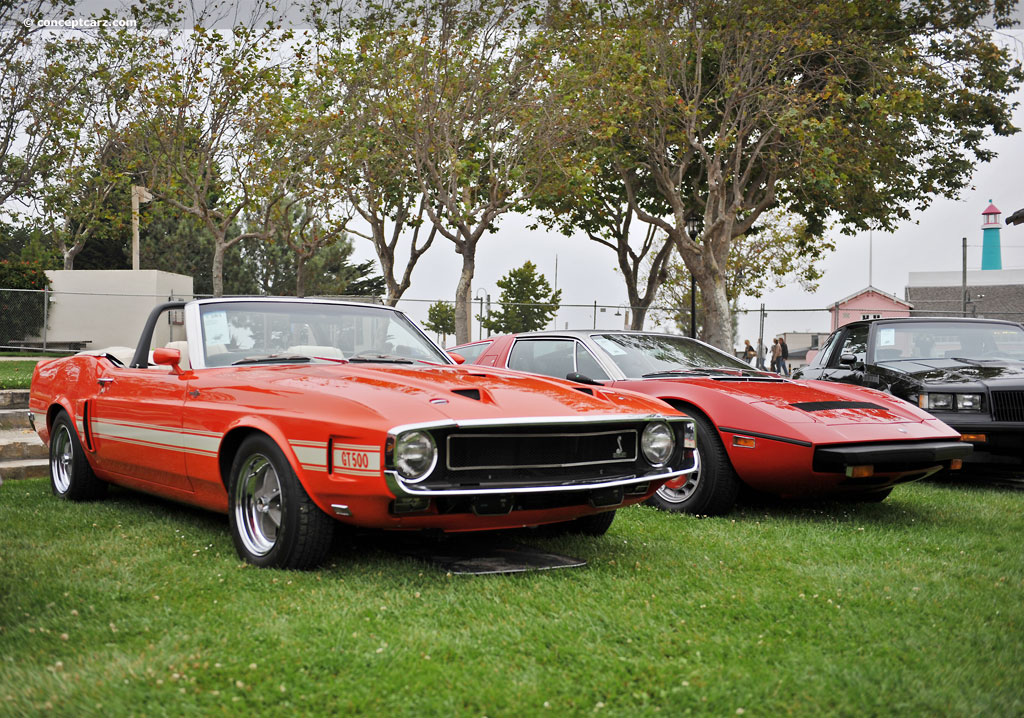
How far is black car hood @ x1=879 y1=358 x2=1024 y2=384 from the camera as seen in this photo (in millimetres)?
7914

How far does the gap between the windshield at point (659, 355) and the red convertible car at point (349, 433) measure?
6.25 ft

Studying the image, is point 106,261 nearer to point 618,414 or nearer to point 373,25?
point 373,25

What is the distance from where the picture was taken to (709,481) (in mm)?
6051

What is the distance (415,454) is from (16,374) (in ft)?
35.5

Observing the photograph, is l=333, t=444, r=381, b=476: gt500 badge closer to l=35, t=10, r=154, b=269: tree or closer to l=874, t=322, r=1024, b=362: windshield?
l=874, t=322, r=1024, b=362: windshield

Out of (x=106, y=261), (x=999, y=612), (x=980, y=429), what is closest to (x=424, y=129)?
(x=980, y=429)

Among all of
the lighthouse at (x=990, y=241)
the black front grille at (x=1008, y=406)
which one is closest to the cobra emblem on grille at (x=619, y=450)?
the black front grille at (x=1008, y=406)

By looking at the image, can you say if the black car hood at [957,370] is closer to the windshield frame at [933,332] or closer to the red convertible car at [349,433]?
the windshield frame at [933,332]

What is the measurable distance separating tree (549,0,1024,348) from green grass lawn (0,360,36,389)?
11072mm

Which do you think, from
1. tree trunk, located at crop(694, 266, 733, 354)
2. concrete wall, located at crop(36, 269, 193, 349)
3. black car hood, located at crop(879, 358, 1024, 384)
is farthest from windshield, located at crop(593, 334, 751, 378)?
concrete wall, located at crop(36, 269, 193, 349)

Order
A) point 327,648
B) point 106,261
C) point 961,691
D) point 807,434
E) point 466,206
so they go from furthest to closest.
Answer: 1. point 106,261
2. point 466,206
3. point 807,434
4. point 327,648
5. point 961,691

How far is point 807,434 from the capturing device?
5.73 metres

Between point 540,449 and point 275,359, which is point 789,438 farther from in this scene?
point 275,359

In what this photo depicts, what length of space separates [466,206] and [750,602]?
1654 centimetres
